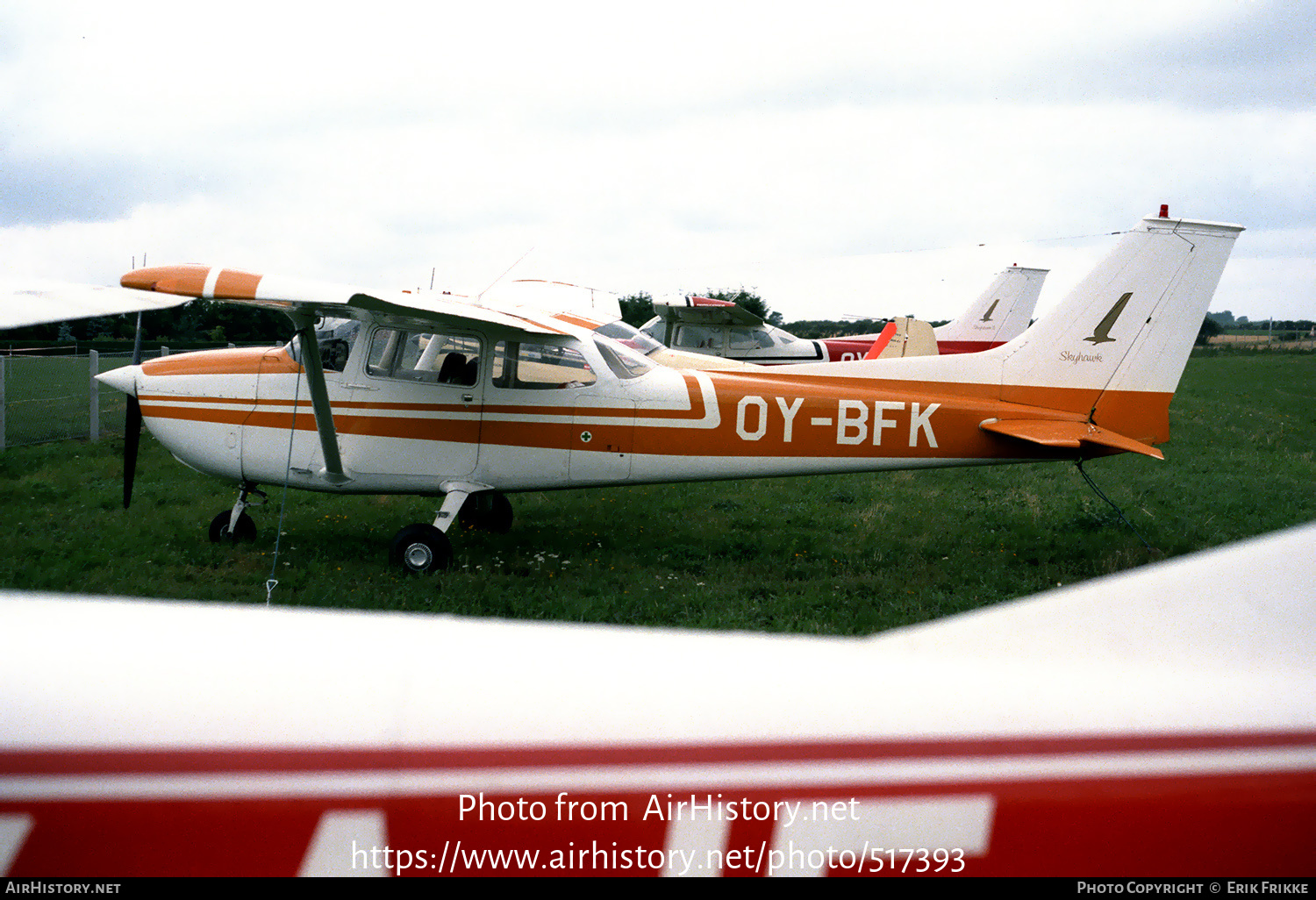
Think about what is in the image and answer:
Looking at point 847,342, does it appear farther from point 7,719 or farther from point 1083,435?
point 7,719

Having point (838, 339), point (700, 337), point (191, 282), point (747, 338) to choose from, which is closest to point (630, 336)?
point (191, 282)

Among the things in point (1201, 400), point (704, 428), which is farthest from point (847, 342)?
point (704, 428)

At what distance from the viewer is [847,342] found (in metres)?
21.2

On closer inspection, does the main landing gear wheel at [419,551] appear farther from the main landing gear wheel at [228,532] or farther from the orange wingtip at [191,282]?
the orange wingtip at [191,282]

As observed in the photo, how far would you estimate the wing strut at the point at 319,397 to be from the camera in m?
6.90

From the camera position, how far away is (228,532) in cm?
814

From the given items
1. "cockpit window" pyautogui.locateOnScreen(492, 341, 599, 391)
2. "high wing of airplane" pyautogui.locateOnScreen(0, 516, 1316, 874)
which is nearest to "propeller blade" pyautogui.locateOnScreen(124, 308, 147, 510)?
"cockpit window" pyautogui.locateOnScreen(492, 341, 599, 391)

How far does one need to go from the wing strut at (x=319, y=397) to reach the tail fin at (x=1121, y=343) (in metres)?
5.68

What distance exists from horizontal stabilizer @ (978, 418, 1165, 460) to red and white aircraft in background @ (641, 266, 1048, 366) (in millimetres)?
8940

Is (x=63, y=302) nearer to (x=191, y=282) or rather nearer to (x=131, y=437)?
(x=191, y=282)

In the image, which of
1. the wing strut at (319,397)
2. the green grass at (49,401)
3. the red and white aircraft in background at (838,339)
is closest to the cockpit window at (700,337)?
the red and white aircraft in background at (838,339)

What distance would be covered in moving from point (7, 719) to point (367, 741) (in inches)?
18.1

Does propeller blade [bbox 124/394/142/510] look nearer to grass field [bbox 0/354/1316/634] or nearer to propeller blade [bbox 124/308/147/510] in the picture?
propeller blade [bbox 124/308/147/510]

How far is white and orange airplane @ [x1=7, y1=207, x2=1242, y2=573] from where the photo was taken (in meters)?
7.46
